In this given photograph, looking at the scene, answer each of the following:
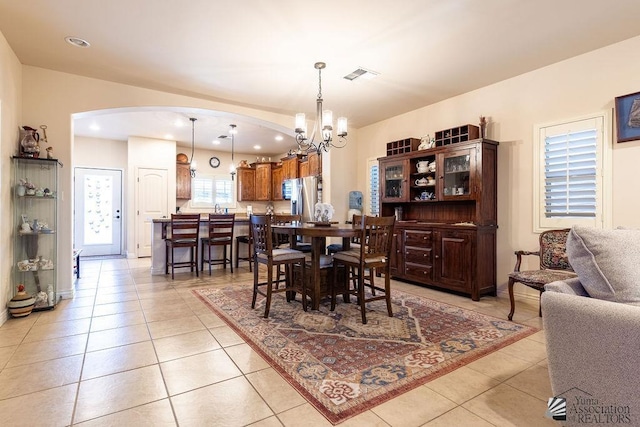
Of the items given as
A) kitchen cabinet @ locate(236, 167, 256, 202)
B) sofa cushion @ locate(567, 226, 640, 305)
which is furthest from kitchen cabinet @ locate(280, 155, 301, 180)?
sofa cushion @ locate(567, 226, 640, 305)

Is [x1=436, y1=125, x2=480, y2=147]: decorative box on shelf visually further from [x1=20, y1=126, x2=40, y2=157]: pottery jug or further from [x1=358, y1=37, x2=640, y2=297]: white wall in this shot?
[x1=20, y1=126, x2=40, y2=157]: pottery jug

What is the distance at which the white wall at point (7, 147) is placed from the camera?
2918 millimetres

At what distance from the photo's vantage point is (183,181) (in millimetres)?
7797

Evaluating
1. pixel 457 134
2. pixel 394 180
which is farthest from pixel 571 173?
pixel 394 180

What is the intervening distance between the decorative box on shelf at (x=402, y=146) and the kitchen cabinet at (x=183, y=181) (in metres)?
5.08

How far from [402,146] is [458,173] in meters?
1.02

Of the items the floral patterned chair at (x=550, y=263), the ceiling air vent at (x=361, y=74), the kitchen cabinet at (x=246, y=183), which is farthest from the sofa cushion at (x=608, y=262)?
the kitchen cabinet at (x=246, y=183)

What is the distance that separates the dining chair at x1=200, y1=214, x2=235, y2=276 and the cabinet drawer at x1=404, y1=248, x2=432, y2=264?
2.78 meters

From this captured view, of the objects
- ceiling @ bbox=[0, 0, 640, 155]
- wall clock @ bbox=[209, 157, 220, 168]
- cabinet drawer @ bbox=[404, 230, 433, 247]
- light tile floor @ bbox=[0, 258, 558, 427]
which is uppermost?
→ ceiling @ bbox=[0, 0, 640, 155]

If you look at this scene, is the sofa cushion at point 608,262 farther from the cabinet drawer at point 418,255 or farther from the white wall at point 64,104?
the white wall at point 64,104

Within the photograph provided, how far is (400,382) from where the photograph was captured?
1.93 meters

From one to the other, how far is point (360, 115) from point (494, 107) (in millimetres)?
1979

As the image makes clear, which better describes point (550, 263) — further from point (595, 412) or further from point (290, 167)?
point (290, 167)

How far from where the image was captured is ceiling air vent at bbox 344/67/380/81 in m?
3.64
